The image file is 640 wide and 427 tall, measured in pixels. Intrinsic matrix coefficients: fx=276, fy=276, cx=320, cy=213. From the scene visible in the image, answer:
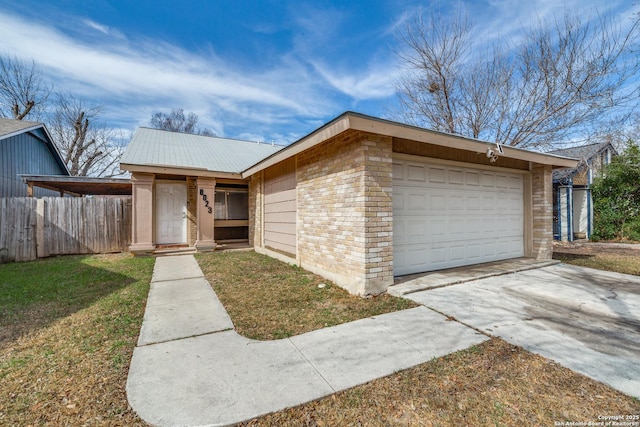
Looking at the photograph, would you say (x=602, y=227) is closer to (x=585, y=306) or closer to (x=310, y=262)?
(x=585, y=306)

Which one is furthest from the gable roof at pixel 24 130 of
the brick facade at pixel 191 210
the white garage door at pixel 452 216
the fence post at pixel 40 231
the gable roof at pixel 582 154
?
the gable roof at pixel 582 154

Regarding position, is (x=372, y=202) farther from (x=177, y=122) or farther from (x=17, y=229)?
(x=177, y=122)

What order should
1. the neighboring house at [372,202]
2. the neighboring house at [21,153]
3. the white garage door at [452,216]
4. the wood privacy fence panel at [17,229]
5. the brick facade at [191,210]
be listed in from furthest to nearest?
the neighboring house at [21,153] < the brick facade at [191,210] < the wood privacy fence panel at [17,229] < the white garage door at [452,216] < the neighboring house at [372,202]

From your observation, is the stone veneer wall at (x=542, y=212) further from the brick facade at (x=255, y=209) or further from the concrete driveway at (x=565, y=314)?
the brick facade at (x=255, y=209)

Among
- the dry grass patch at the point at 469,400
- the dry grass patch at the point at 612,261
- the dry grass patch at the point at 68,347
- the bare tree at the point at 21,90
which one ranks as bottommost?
the dry grass patch at the point at 469,400

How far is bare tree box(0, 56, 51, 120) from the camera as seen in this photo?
15.9 metres

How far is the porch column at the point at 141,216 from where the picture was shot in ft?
25.6

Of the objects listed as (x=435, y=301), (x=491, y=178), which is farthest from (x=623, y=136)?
(x=435, y=301)

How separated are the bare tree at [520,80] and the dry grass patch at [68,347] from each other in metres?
12.7

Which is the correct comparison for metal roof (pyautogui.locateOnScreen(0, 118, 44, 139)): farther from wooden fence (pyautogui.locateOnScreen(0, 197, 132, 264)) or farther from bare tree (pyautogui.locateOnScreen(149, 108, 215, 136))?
bare tree (pyautogui.locateOnScreen(149, 108, 215, 136))

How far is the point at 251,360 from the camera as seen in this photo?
2447 millimetres

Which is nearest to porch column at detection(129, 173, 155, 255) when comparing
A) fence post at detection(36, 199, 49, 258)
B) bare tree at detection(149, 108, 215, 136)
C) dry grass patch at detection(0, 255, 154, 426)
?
dry grass patch at detection(0, 255, 154, 426)

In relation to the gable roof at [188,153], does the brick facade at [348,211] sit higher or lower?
lower

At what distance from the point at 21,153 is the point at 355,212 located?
15482 millimetres
